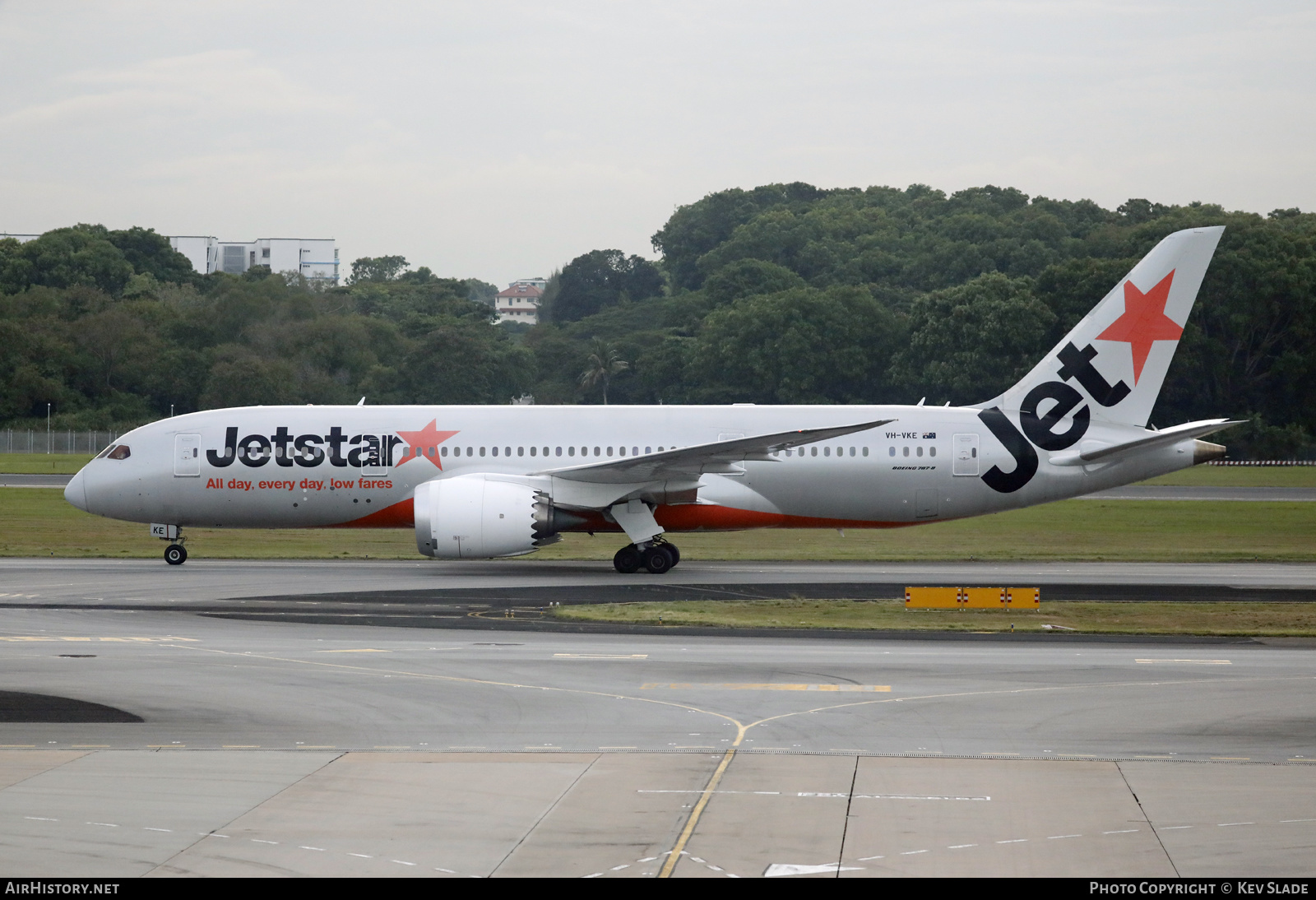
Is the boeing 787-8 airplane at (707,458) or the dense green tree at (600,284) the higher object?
the dense green tree at (600,284)

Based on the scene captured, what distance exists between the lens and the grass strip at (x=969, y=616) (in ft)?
76.6

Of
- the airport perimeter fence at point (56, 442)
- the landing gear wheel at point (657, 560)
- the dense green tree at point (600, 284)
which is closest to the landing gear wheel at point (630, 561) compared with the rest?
the landing gear wheel at point (657, 560)

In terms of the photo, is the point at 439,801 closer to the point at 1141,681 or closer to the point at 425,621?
the point at 1141,681

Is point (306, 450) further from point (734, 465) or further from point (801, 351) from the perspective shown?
point (801, 351)

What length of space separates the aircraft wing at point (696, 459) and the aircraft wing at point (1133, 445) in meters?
4.37

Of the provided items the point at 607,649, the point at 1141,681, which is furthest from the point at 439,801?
the point at 1141,681

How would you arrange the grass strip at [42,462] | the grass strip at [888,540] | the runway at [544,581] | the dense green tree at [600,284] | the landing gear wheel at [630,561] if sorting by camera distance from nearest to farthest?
the runway at [544,581] < the landing gear wheel at [630,561] < the grass strip at [888,540] < the grass strip at [42,462] < the dense green tree at [600,284]

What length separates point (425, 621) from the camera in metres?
24.1

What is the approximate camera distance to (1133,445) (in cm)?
3177

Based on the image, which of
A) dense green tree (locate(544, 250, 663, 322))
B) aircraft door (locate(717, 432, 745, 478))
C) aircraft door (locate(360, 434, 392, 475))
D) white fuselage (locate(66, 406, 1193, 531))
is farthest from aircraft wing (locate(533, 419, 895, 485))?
dense green tree (locate(544, 250, 663, 322))

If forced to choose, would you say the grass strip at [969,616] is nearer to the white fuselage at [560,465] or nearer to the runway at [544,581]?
the runway at [544,581]

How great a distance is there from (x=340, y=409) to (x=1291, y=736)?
24.7 meters
